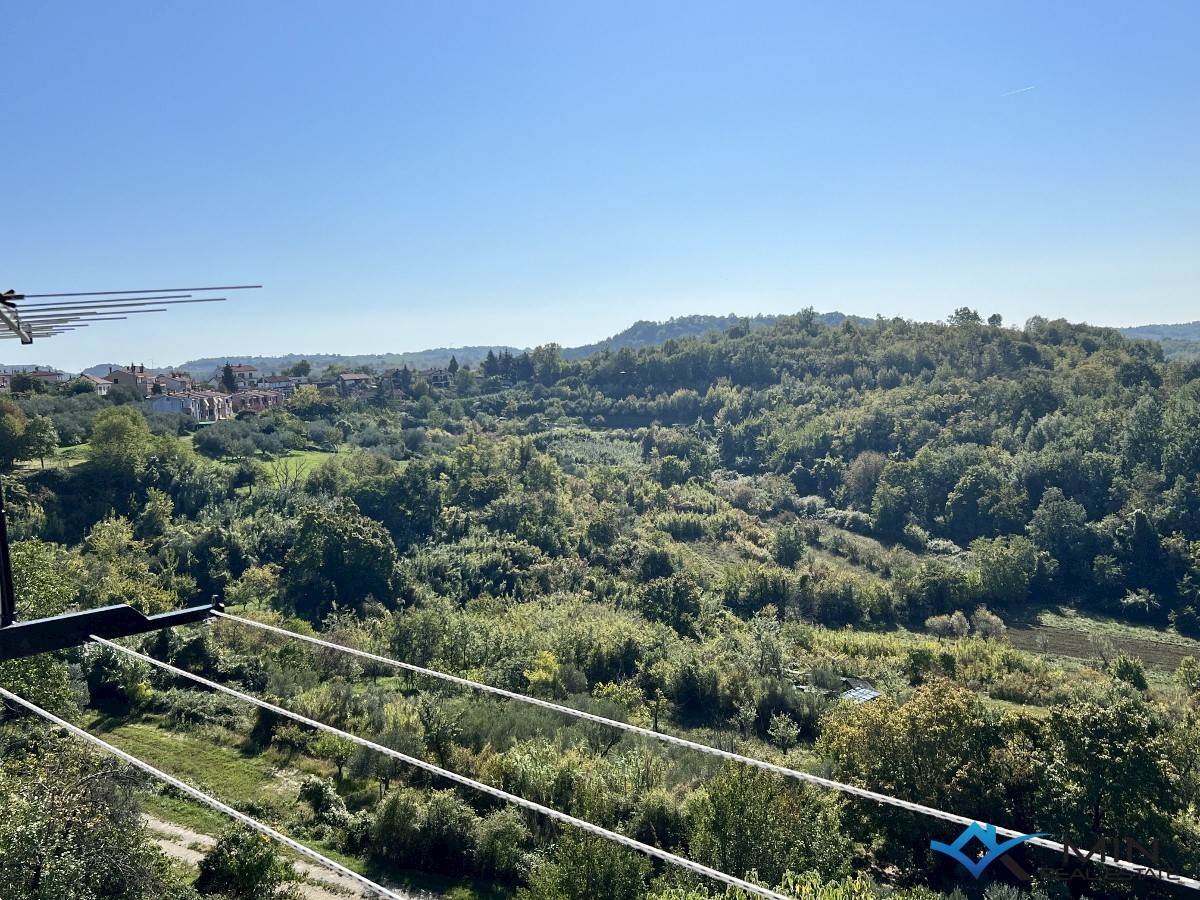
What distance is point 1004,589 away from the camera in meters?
57.1

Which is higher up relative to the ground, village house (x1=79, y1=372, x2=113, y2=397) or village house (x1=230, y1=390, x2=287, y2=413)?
village house (x1=79, y1=372, x2=113, y2=397)

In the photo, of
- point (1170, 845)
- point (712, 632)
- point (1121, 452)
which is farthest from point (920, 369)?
point (1170, 845)

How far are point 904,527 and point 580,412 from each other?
5086 centimetres

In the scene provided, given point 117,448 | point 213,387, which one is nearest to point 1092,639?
point 117,448

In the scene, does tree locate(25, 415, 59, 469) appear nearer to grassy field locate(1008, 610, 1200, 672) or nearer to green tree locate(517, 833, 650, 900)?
green tree locate(517, 833, 650, 900)

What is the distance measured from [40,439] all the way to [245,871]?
42.4 metres

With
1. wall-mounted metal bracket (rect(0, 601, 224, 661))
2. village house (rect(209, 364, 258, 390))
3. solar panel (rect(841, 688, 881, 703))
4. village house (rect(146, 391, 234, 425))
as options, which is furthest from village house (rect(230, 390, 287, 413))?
wall-mounted metal bracket (rect(0, 601, 224, 661))

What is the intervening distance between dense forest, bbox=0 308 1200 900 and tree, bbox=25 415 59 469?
0.67ft

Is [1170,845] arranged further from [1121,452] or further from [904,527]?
[1121,452]

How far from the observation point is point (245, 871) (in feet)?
51.1

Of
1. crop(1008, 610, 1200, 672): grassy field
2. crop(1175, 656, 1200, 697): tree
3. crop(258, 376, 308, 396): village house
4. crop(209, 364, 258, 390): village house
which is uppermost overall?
crop(209, 364, 258, 390): village house

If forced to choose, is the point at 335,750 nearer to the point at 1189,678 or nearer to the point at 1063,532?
the point at 1189,678

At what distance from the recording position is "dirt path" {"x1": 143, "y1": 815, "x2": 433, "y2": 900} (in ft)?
56.7

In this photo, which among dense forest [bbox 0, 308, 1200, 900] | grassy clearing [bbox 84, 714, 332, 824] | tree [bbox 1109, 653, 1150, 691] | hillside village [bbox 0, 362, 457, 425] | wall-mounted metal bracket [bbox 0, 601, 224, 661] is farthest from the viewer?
hillside village [bbox 0, 362, 457, 425]
